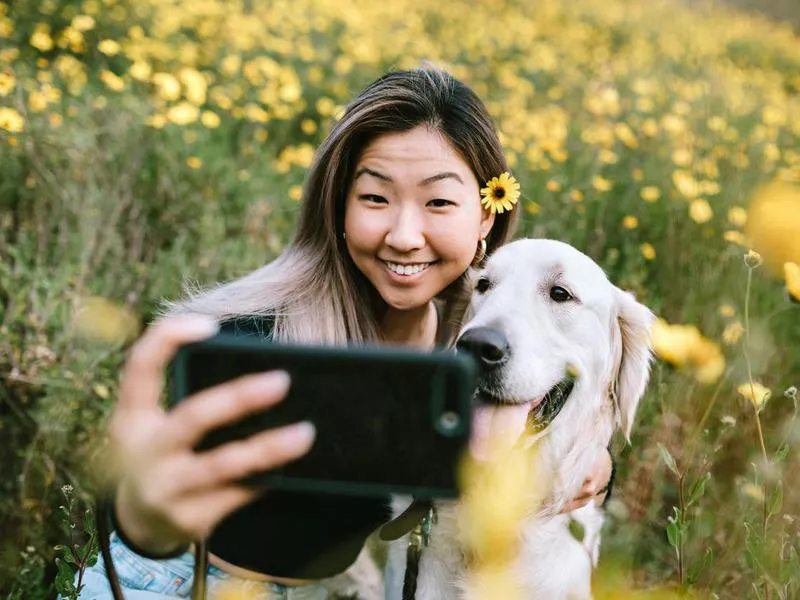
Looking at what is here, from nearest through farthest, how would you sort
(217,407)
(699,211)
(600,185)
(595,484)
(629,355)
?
1. (217,407)
2. (595,484)
3. (629,355)
4. (699,211)
5. (600,185)

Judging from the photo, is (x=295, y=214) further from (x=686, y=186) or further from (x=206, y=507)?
(x=206, y=507)

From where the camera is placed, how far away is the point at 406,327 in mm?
2357

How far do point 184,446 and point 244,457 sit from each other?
6 cm

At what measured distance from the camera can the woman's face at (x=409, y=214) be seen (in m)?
1.99

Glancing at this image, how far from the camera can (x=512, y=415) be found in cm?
192

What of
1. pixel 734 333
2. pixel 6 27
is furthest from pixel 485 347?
pixel 6 27

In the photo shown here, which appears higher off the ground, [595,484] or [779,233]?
[779,233]

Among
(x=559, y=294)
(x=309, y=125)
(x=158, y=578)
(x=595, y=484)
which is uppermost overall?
(x=309, y=125)

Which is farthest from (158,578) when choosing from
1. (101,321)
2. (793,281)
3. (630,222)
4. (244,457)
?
(630,222)

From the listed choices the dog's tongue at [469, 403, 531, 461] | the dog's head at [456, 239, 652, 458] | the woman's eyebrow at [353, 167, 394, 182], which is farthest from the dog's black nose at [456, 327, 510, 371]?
the woman's eyebrow at [353, 167, 394, 182]

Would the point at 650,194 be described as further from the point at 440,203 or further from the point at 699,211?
the point at 440,203

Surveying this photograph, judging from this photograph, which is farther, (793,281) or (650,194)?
(650,194)

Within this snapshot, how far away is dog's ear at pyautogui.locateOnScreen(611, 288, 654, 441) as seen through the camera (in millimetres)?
2193

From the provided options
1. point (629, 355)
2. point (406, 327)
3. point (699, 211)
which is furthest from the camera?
point (699, 211)
